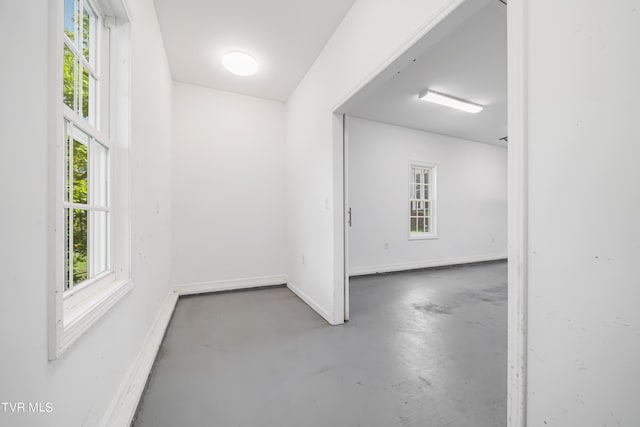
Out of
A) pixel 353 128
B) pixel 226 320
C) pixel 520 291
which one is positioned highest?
pixel 353 128

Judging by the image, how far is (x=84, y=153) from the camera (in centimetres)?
116

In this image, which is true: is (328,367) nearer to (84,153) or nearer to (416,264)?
(84,153)

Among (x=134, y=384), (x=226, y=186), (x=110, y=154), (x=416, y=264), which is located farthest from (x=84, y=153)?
(x=416, y=264)

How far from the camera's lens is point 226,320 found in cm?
254

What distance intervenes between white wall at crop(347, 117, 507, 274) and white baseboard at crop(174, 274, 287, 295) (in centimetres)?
144

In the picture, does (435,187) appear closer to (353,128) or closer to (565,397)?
(353,128)

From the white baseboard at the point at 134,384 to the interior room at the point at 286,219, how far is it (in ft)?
0.05

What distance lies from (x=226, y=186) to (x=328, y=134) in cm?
182

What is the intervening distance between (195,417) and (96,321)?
2.48 ft

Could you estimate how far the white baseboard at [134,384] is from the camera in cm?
116

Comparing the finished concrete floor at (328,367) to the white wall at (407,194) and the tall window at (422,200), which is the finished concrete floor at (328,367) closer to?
the white wall at (407,194)

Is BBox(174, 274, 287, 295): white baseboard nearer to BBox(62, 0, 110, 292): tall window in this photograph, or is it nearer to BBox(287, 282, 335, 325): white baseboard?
BBox(287, 282, 335, 325): white baseboard

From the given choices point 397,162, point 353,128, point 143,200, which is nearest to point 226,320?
point 143,200

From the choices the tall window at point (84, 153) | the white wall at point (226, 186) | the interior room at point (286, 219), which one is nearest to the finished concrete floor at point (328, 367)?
the interior room at point (286, 219)
